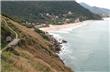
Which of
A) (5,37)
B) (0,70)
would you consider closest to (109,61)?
(5,37)

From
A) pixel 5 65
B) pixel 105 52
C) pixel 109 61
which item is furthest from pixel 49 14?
pixel 5 65

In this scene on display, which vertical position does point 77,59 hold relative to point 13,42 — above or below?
below

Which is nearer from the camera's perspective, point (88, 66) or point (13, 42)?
point (13, 42)

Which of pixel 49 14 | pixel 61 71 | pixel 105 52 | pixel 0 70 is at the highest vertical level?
pixel 0 70

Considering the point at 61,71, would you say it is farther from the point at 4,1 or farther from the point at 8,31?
the point at 4,1

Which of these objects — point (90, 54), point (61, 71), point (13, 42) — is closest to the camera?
point (13, 42)

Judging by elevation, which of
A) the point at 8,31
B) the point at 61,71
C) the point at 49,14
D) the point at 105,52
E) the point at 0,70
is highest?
the point at 0,70

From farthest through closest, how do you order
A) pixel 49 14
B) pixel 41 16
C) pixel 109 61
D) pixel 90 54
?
pixel 49 14, pixel 41 16, pixel 90 54, pixel 109 61

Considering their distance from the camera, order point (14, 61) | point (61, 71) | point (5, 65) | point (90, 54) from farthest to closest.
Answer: point (90, 54) → point (61, 71) → point (14, 61) → point (5, 65)

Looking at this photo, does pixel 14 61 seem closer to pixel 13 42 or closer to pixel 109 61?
pixel 13 42
